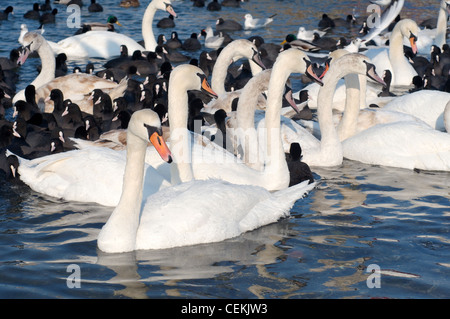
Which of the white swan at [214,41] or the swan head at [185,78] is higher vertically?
the swan head at [185,78]

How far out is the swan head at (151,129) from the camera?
7992 mm

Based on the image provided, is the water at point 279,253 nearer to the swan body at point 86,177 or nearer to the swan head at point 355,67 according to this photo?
the swan body at point 86,177

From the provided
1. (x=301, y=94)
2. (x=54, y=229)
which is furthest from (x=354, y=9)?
(x=54, y=229)

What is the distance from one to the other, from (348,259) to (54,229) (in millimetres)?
3301

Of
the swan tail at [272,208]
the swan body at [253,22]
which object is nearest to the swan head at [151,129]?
the swan tail at [272,208]

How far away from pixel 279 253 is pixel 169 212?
1215mm

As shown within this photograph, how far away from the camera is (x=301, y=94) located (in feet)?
50.8

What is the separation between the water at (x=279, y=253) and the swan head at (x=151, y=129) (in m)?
1.10

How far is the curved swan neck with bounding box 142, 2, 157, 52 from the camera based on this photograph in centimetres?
2145

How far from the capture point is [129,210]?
8.22 metres

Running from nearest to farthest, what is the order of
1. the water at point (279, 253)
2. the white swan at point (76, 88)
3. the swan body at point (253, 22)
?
1. the water at point (279, 253)
2. the white swan at point (76, 88)
3. the swan body at point (253, 22)

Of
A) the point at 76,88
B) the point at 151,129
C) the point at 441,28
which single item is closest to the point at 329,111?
the point at 151,129

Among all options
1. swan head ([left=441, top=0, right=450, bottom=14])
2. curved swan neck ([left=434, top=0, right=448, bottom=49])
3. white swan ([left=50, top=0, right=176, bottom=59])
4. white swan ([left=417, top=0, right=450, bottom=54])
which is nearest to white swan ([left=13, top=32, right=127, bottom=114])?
white swan ([left=50, top=0, right=176, bottom=59])

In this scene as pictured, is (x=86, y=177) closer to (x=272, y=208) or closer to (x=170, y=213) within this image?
(x=170, y=213)
